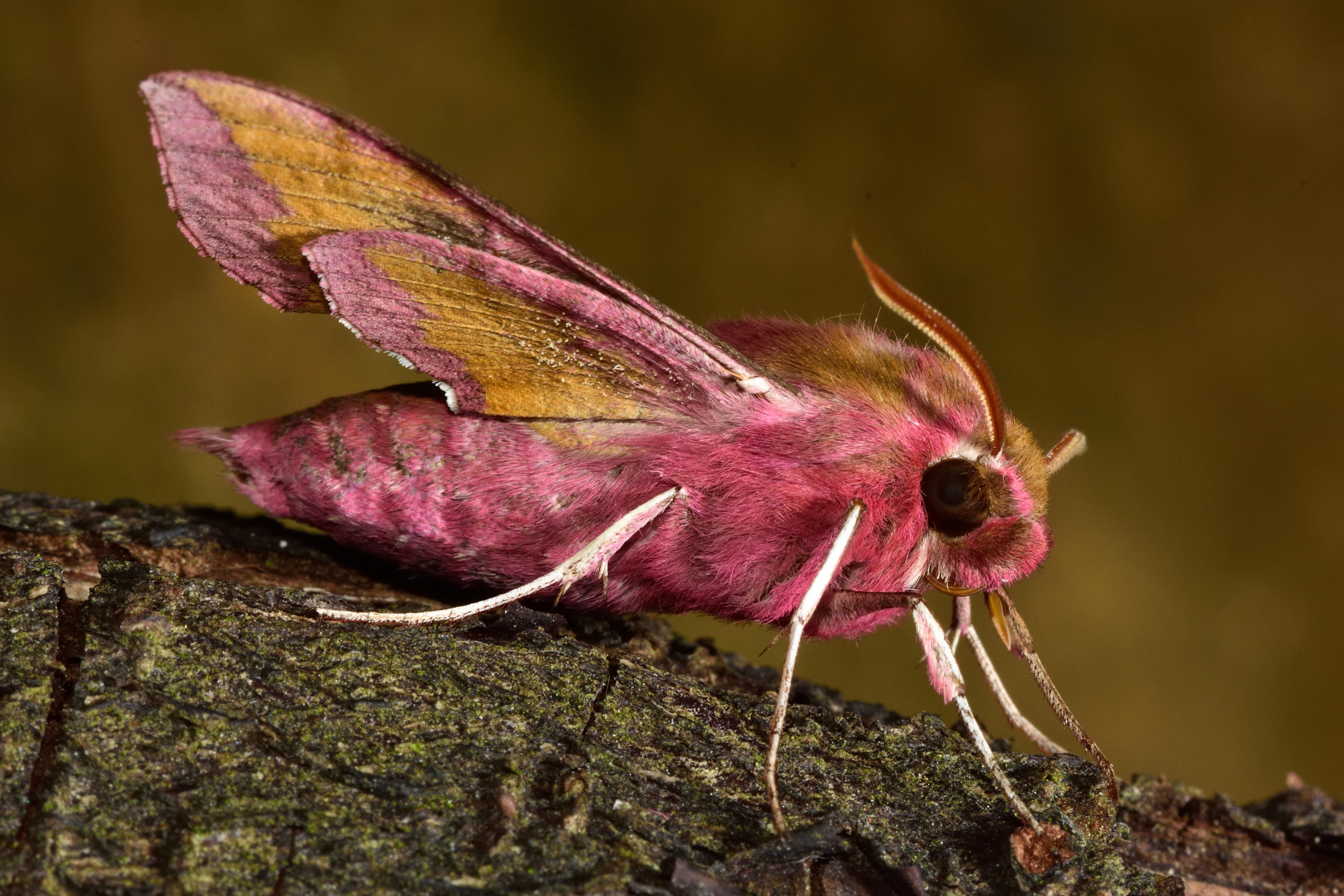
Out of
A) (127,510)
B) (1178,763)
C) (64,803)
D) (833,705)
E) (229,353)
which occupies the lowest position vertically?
(64,803)

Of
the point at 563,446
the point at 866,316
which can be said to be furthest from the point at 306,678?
the point at 866,316

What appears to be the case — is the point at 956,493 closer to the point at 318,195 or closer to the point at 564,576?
the point at 564,576

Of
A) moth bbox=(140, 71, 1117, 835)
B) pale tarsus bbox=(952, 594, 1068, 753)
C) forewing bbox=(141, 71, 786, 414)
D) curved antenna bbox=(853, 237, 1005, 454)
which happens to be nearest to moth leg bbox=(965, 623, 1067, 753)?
pale tarsus bbox=(952, 594, 1068, 753)

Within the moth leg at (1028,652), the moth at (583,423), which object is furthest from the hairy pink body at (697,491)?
the moth leg at (1028,652)

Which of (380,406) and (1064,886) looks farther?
(380,406)

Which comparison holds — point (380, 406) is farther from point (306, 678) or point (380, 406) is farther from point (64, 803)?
point (64, 803)

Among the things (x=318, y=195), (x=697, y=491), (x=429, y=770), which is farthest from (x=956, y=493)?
(x=318, y=195)

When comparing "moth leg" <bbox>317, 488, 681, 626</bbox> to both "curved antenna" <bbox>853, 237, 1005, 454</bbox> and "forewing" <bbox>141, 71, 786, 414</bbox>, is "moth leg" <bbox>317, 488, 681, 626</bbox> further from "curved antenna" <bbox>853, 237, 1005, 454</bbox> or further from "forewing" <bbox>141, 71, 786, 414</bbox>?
"curved antenna" <bbox>853, 237, 1005, 454</bbox>
